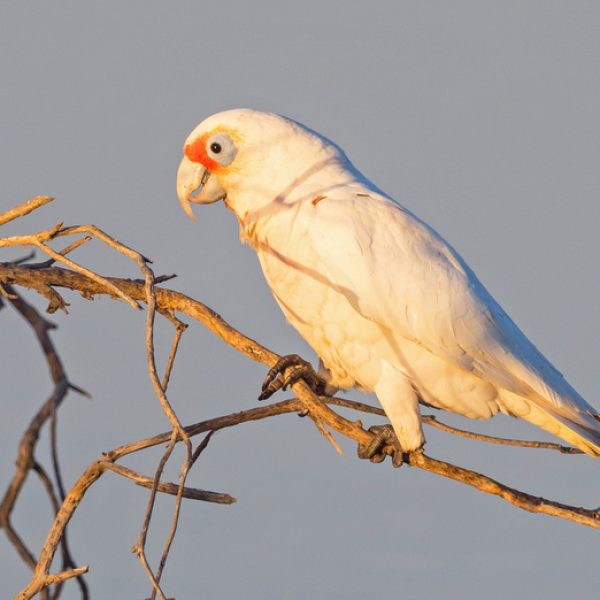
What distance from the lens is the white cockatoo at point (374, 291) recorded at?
127 inches

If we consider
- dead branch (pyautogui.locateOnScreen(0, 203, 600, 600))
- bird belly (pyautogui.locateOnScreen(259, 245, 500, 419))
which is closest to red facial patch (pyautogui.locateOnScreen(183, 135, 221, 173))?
bird belly (pyautogui.locateOnScreen(259, 245, 500, 419))

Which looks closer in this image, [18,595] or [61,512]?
[18,595]

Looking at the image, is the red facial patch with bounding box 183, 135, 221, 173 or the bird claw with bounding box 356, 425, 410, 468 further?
the red facial patch with bounding box 183, 135, 221, 173

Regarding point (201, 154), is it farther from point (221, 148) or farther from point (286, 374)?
point (286, 374)

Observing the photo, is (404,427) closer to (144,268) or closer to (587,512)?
(587,512)

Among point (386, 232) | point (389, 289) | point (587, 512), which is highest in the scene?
point (386, 232)

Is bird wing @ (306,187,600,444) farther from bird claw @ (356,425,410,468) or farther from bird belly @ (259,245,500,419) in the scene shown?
bird claw @ (356,425,410,468)

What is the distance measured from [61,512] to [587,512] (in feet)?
4.99

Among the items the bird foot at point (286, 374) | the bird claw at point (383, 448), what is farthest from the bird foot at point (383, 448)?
the bird foot at point (286, 374)

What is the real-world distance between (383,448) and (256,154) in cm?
115

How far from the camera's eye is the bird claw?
337 cm

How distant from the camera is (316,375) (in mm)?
3666

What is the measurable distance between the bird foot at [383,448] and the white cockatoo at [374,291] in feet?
0.29

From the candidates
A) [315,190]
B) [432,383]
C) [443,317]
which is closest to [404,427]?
[432,383]
